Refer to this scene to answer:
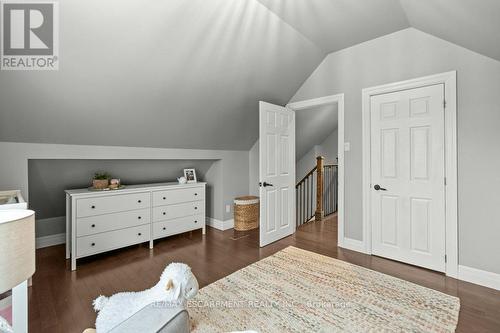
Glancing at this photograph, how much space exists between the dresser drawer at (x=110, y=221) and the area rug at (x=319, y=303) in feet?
4.61

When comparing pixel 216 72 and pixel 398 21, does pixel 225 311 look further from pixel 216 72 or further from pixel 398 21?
pixel 398 21

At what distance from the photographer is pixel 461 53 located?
2428 mm

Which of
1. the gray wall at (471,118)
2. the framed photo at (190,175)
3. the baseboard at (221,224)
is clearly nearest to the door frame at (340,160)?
the gray wall at (471,118)

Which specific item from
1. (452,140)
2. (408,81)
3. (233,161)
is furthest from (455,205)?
(233,161)

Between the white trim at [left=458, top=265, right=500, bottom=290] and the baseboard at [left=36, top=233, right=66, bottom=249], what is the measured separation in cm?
473

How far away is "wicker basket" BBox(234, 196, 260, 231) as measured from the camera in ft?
13.2


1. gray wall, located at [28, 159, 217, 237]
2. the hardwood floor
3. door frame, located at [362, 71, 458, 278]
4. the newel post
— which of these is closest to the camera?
the hardwood floor

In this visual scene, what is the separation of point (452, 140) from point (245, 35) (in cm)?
232

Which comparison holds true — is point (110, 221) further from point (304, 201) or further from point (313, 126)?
point (313, 126)

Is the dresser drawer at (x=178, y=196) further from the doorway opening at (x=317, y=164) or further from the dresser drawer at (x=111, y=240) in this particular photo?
the doorway opening at (x=317, y=164)

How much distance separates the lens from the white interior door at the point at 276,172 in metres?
3.30
